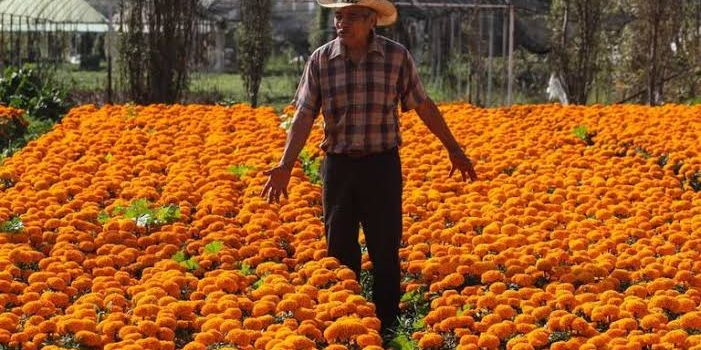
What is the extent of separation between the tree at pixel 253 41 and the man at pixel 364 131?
1138cm

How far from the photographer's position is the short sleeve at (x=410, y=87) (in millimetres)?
6355

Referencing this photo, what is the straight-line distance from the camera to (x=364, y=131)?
6.26 m

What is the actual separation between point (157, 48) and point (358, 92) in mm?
9499

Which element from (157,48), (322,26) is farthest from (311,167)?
(322,26)

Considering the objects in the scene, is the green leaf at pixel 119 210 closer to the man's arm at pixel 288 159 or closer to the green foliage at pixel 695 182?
the man's arm at pixel 288 159

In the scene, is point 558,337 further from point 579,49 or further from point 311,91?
point 579,49

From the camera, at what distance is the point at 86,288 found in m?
6.05

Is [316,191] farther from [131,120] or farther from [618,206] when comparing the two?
[131,120]

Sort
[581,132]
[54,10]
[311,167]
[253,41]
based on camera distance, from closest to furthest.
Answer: [311,167], [581,132], [253,41], [54,10]

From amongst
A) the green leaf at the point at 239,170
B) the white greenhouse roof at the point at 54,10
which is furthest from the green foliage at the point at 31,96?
the white greenhouse roof at the point at 54,10

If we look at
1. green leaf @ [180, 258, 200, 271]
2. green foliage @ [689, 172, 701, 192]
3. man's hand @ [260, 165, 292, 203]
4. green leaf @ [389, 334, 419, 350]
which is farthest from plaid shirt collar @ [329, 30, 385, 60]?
green foliage @ [689, 172, 701, 192]

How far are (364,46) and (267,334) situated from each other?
5.59 ft

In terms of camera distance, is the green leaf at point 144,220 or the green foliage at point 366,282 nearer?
the green foliage at point 366,282

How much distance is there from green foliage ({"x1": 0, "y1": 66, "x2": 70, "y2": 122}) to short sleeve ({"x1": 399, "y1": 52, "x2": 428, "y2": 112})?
787cm
